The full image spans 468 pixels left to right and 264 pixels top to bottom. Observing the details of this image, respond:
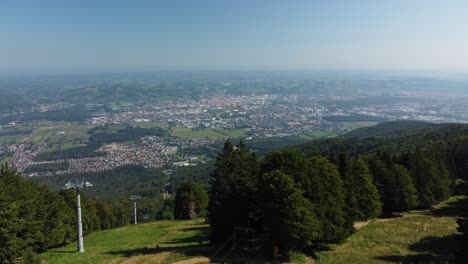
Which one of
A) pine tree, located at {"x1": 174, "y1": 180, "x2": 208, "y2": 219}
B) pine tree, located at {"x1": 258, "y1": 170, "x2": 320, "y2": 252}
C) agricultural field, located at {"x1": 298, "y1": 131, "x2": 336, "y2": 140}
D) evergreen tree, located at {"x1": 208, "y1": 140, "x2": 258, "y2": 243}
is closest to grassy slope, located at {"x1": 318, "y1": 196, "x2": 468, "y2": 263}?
pine tree, located at {"x1": 258, "y1": 170, "x2": 320, "y2": 252}

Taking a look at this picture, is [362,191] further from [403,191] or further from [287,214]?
[287,214]

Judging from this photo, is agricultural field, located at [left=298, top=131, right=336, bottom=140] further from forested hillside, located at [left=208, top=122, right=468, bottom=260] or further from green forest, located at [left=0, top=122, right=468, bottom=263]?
forested hillside, located at [left=208, top=122, right=468, bottom=260]

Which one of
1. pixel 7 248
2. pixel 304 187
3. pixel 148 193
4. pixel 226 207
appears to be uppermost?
pixel 304 187

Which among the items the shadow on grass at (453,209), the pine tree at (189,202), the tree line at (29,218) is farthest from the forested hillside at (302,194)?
the pine tree at (189,202)

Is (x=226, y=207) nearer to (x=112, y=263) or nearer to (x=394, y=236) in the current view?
(x=112, y=263)

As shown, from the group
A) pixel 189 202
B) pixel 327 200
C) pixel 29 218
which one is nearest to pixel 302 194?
pixel 327 200

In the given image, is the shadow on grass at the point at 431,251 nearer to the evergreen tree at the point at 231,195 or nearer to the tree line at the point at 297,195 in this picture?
the tree line at the point at 297,195

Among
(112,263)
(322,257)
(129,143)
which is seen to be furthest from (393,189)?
(129,143)

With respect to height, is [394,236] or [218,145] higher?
[394,236]
